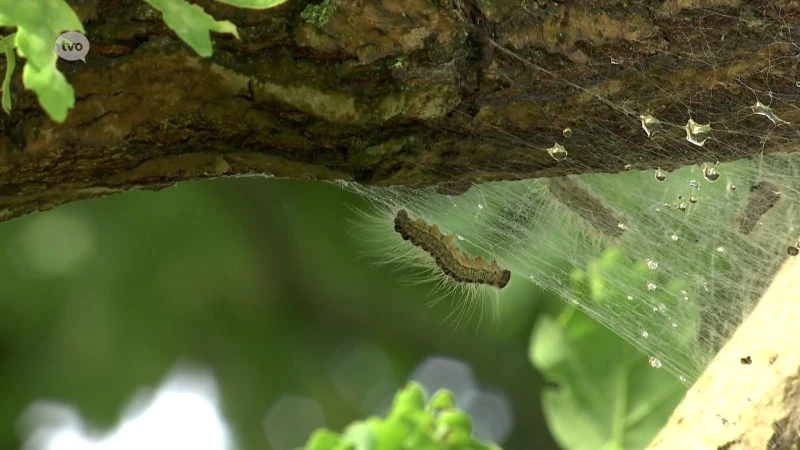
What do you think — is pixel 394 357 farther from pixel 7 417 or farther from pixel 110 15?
pixel 110 15

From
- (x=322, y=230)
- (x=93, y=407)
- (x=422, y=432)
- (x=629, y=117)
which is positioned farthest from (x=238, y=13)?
(x=93, y=407)

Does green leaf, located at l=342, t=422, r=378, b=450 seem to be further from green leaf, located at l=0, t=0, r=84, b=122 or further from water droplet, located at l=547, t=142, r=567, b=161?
green leaf, located at l=0, t=0, r=84, b=122

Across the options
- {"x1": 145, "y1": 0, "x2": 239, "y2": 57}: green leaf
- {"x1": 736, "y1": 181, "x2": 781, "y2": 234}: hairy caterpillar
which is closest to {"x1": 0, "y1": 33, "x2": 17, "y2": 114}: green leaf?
{"x1": 145, "y1": 0, "x2": 239, "y2": 57}: green leaf

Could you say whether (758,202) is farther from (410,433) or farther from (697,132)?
(410,433)

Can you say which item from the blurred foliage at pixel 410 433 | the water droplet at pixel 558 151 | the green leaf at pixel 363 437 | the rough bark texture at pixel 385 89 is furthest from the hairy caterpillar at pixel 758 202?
the green leaf at pixel 363 437

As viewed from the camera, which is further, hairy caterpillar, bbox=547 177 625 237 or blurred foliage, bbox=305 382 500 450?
blurred foliage, bbox=305 382 500 450

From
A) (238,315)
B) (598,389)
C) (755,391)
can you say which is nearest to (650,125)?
(755,391)
